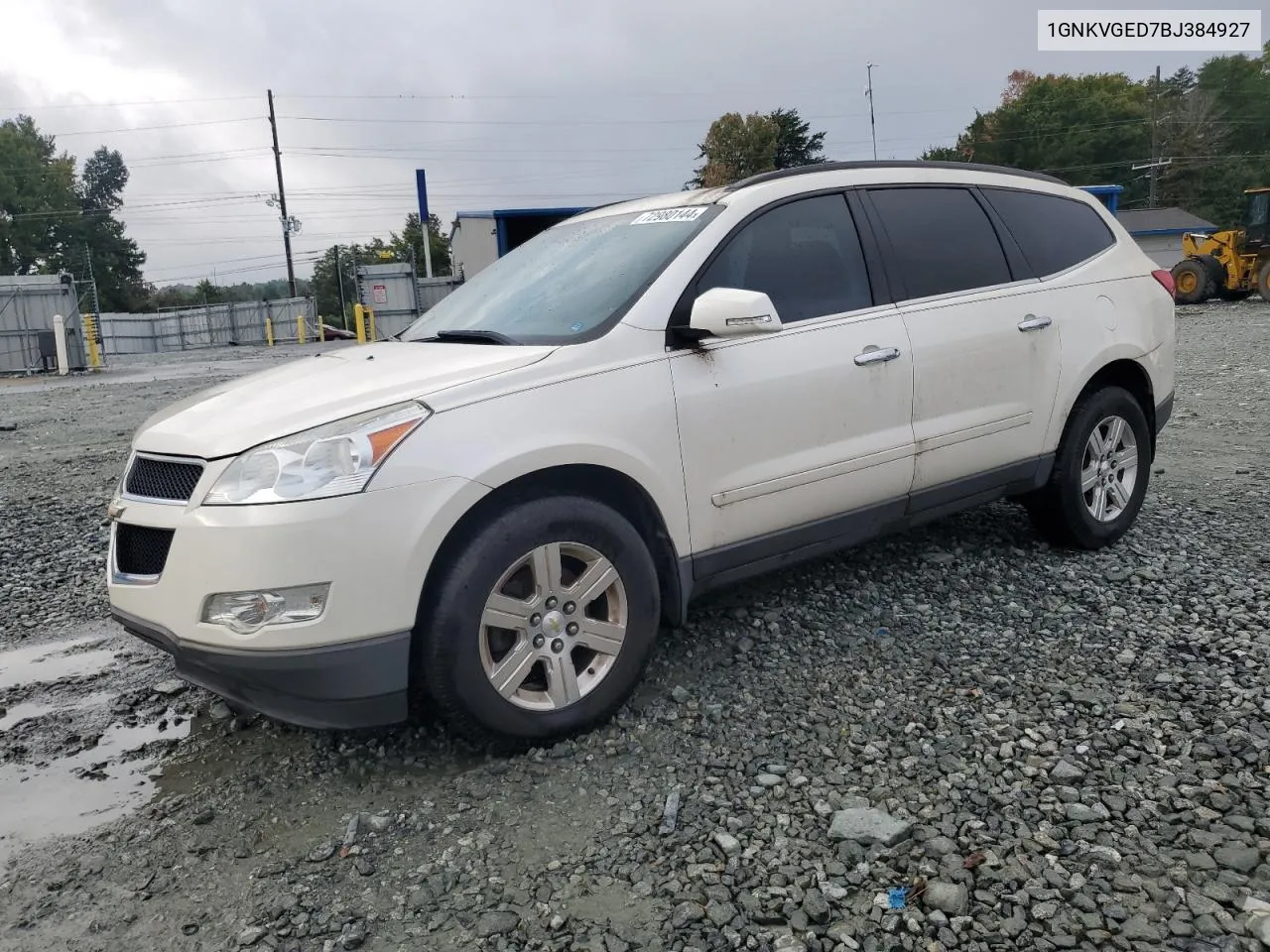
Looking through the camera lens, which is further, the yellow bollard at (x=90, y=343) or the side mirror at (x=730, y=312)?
the yellow bollard at (x=90, y=343)

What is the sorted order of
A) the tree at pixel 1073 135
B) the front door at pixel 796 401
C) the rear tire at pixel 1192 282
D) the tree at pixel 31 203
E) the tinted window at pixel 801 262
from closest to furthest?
the front door at pixel 796 401
the tinted window at pixel 801 262
the rear tire at pixel 1192 282
the tree at pixel 1073 135
the tree at pixel 31 203

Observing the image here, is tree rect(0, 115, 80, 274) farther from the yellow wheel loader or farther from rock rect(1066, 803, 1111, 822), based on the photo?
rock rect(1066, 803, 1111, 822)

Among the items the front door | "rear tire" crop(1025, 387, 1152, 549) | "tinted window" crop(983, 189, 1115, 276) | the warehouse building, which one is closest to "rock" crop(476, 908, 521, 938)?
the front door

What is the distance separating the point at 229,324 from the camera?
140ft

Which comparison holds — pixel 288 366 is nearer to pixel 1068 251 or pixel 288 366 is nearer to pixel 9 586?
pixel 9 586

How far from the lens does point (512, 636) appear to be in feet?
10.0

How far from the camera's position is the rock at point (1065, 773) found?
110 inches

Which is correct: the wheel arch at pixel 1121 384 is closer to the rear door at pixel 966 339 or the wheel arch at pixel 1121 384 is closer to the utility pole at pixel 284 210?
the rear door at pixel 966 339

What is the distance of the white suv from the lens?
2766mm

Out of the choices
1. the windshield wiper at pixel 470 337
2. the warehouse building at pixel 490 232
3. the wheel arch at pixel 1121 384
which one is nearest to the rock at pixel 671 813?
the windshield wiper at pixel 470 337

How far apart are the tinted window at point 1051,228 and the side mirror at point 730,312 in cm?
191

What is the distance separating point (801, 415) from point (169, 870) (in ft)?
8.16

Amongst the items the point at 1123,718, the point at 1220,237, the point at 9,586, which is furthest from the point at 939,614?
the point at 1220,237

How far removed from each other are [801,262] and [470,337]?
1327 mm
